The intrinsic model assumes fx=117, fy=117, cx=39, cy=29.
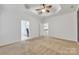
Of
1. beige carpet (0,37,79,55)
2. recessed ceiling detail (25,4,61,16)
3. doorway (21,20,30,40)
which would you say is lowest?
beige carpet (0,37,79,55)

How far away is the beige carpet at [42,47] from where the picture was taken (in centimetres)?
127

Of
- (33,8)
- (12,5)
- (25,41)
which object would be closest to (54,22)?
(33,8)

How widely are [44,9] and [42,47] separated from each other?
0.42 m

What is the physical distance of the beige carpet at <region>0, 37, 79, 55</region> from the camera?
4.17ft

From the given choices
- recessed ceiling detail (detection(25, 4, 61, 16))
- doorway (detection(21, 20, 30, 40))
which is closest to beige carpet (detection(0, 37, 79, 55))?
doorway (detection(21, 20, 30, 40))

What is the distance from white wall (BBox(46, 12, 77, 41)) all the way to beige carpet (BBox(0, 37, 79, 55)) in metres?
0.06

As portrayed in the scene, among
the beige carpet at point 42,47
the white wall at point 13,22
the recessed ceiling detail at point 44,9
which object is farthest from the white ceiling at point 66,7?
the beige carpet at point 42,47

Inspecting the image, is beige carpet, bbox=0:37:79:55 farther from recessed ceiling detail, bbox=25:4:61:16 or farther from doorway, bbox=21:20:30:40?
recessed ceiling detail, bbox=25:4:61:16

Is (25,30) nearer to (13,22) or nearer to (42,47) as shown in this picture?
(13,22)

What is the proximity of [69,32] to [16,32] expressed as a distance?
23.0 inches

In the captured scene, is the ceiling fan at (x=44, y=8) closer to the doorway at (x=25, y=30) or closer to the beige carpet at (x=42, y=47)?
the doorway at (x=25, y=30)

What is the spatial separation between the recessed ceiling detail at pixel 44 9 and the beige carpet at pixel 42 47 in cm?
29

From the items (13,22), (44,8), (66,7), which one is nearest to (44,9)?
(44,8)
